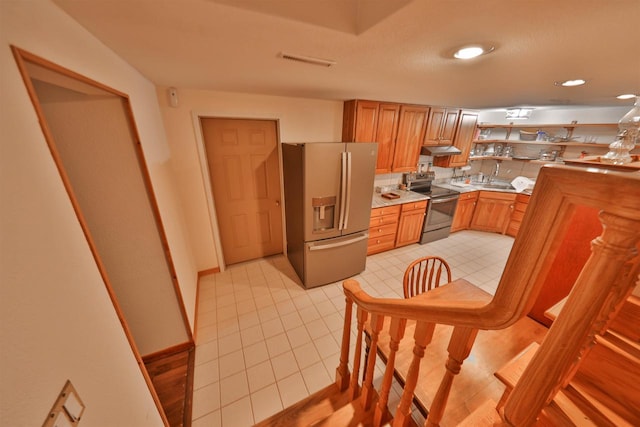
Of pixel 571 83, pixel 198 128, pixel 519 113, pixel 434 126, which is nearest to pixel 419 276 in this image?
pixel 571 83

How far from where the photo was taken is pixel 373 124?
300 centimetres

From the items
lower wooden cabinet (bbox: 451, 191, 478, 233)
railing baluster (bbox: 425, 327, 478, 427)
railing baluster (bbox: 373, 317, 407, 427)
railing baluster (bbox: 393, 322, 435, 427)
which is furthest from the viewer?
lower wooden cabinet (bbox: 451, 191, 478, 233)

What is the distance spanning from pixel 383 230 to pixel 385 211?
313 mm

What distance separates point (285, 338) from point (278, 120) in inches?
95.4

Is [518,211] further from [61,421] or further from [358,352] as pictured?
[61,421]

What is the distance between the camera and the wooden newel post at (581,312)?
0.35m

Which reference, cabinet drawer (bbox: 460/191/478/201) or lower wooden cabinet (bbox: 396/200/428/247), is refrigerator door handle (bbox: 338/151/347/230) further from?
cabinet drawer (bbox: 460/191/478/201)

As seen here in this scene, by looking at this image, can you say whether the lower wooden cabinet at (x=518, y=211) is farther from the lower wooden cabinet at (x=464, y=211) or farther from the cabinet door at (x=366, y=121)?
the cabinet door at (x=366, y=121)

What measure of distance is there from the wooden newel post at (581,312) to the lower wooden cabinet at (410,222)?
116 inches

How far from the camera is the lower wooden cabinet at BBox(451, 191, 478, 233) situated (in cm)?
400

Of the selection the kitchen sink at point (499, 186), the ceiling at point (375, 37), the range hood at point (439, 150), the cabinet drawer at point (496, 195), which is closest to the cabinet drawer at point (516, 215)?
the cabinet drawer at point (496, 195)

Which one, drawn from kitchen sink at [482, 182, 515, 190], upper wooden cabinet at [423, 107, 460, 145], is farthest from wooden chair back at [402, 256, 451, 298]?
kitchen sink at [482, 182, 515, 190]

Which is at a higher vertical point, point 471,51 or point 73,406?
point 471,51

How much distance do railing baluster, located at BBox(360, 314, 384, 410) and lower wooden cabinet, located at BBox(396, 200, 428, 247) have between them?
2.64 metres
